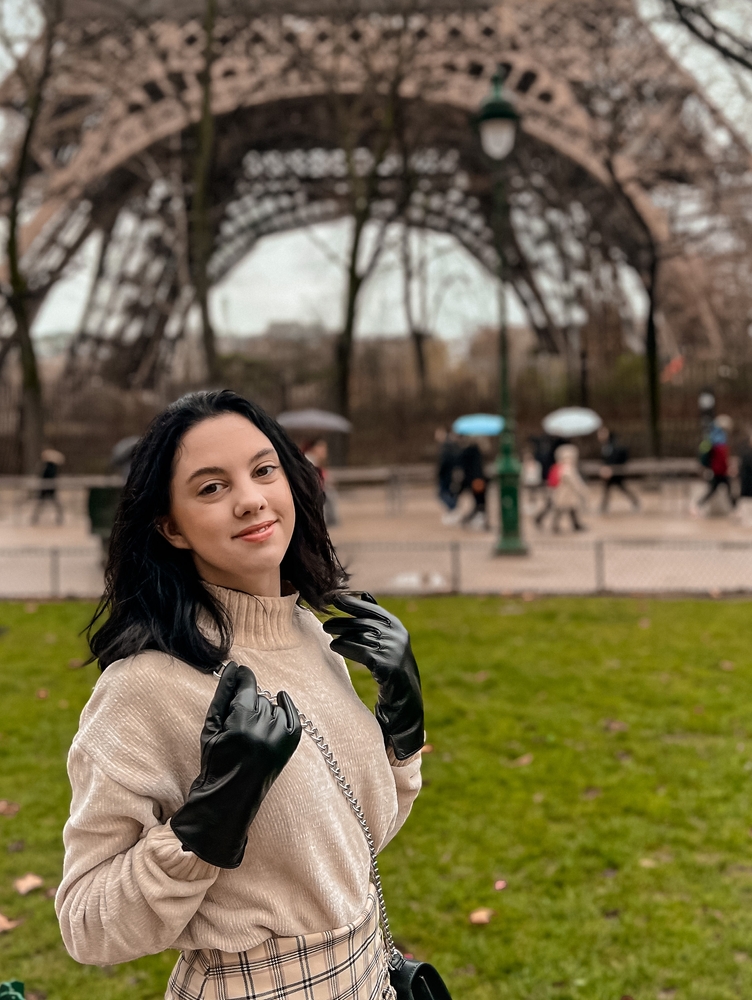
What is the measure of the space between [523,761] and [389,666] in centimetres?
377

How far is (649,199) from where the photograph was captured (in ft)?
81.9

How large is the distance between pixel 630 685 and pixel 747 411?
22.3 metres

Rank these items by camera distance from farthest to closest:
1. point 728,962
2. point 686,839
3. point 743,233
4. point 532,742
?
point 743,233, point 532,742, point 686,839, point 728,962

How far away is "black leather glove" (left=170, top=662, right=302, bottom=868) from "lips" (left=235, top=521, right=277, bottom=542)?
277 millimetres

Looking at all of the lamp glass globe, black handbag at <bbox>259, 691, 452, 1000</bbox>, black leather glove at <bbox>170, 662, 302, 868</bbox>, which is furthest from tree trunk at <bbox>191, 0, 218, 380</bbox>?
black leather glove at <bbox>170, 662, 302, 868</bbox>

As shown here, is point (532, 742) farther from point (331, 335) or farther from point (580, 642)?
Answer: point (331, 335)

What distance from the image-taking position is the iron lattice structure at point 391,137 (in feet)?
70.0

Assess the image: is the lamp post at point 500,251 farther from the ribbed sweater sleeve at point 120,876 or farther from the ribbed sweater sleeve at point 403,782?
the ribbed sweater sleeve at point 120,876

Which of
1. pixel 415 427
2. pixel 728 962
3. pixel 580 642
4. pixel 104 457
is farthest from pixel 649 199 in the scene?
pixel 728 962

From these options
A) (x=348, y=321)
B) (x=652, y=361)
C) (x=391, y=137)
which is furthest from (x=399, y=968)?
(x=391, y=137)

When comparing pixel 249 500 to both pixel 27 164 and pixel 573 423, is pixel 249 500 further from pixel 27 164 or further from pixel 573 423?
pixel 27 164

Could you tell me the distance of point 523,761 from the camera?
509 cm

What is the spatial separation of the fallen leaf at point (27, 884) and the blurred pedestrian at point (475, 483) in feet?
38.5

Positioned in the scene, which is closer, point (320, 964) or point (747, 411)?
point (320, 964)
